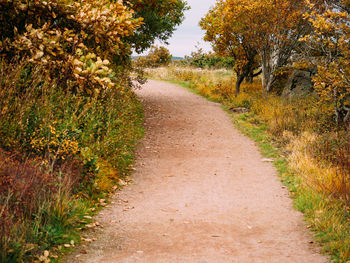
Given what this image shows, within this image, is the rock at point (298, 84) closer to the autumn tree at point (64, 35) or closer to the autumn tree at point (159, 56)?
the autumn tree at point (64, 35)

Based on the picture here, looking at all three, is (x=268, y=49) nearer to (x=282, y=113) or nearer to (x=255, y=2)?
(x=255, y=2)

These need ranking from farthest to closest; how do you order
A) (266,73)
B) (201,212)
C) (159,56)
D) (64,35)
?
(159,56)
(266,73)
(64,35)
(201,212)

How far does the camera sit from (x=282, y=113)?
38.2 feet

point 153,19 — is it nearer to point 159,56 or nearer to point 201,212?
point 201,212

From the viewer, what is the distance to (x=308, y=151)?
781 cm

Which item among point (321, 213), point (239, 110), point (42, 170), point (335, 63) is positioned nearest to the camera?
point (42, 170)

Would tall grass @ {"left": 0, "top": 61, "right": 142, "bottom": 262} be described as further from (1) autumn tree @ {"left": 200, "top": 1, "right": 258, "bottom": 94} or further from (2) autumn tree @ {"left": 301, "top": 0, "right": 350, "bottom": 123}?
(1) autumn tree @ {"left": 200, "top": 1, "right": 258, "bottom": 94}

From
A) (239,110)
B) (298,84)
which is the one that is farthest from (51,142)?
(298,84)

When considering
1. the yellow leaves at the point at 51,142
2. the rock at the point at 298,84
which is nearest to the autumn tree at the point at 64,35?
the yellow leaves at the point at 51,142

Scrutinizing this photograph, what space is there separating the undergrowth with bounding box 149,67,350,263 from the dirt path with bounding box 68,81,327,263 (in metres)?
0.28

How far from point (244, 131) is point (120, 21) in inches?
238

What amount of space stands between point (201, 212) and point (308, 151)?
11.3ft

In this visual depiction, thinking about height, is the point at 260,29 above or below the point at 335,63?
above

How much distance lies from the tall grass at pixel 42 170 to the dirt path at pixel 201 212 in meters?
0.46
